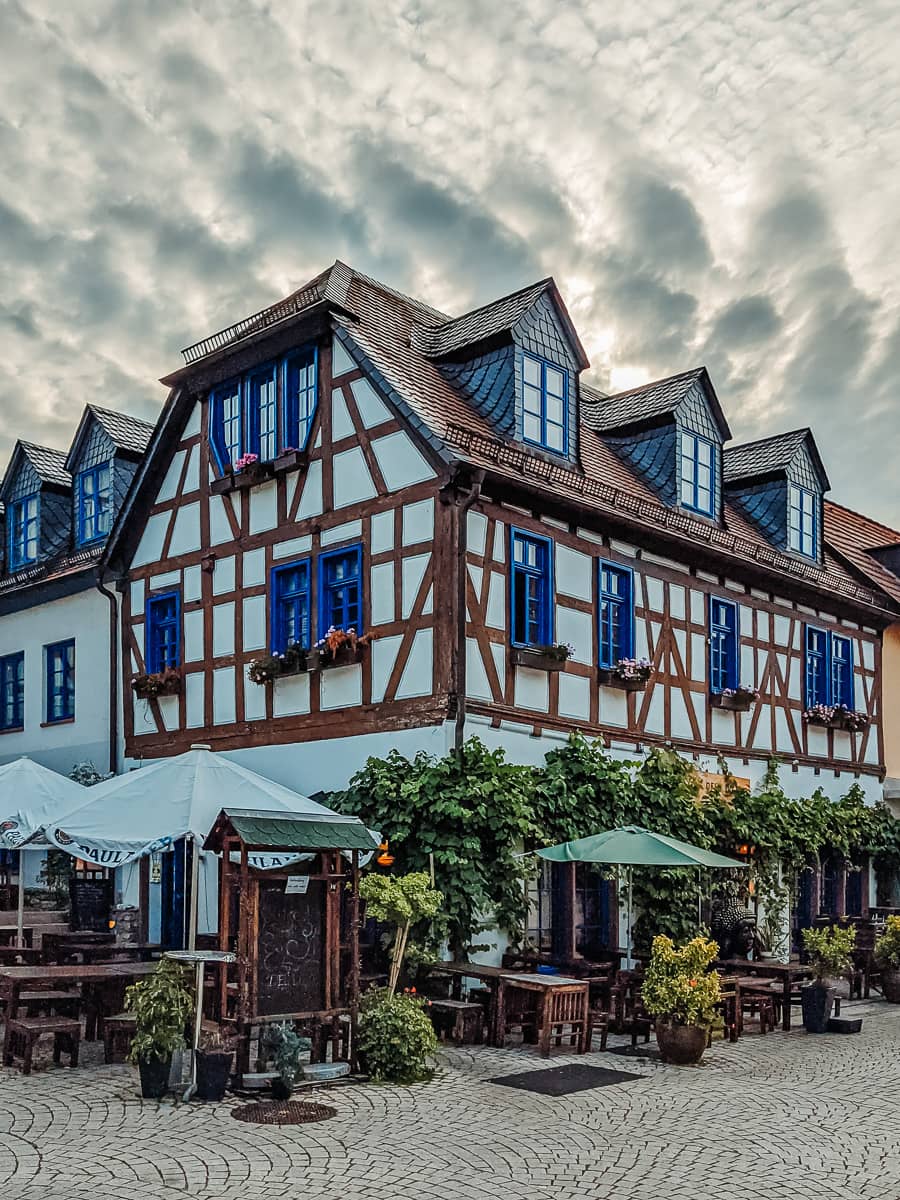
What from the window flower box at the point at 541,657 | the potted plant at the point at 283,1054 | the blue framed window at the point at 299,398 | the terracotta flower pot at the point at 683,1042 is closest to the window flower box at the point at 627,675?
the window flower box at the point at 541,657

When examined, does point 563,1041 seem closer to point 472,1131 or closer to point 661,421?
point 472,1131

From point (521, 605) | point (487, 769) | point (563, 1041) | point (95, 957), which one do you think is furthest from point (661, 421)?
point (95, 957)

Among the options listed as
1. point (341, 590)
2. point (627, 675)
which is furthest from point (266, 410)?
point (627, 675)

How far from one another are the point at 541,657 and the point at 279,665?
11.0ft

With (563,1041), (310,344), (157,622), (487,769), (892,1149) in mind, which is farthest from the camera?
(157,622)

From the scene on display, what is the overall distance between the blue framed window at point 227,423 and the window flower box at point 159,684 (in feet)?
9.94

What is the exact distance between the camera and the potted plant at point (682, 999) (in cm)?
1195

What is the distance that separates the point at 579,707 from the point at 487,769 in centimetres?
239

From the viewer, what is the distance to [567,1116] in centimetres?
965

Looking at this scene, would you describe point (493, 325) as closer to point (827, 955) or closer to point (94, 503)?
point (94, 503)

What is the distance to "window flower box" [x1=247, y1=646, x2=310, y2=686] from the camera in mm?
16078

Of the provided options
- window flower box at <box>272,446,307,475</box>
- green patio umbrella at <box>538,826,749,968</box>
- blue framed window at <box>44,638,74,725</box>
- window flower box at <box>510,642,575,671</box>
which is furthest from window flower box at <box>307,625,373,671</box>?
blue framed window at <box>44,638,74,725</box>

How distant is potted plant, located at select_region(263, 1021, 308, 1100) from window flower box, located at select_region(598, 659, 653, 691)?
24.1 ft

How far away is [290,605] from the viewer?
1695cm
